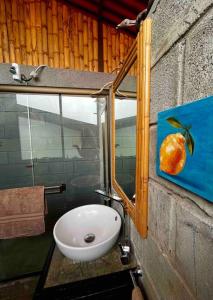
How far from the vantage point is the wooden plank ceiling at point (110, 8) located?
4.97 feet

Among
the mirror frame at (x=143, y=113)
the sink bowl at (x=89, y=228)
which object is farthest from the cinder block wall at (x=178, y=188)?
the sink bowl at (x=89, y=228)

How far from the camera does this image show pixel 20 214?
1.42 metres

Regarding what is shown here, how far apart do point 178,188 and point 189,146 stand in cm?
14

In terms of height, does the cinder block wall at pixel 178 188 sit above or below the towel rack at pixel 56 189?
above

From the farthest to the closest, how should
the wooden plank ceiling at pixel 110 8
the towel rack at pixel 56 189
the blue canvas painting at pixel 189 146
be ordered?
the towel rack at pixel 56 189
the wooden plank ceiling at pixel 110 8
the blue canvas painting at pixel 189 146

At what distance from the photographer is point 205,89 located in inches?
13.4

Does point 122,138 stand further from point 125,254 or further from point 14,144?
point 14,144

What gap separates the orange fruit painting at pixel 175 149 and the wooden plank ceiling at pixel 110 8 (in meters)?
1.62

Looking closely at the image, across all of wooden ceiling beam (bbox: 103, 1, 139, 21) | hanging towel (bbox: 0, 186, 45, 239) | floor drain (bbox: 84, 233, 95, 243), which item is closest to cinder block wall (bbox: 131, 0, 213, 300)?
floor drain (bbox: 84, 233, 95, 243)

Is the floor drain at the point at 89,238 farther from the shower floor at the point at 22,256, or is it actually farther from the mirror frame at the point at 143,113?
the shower floor at the point at 22,256

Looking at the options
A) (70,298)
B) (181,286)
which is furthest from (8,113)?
A: (181,286)

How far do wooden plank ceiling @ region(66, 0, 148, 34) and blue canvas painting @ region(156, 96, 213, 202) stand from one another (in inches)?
63.3

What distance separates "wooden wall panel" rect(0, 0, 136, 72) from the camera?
1.50m

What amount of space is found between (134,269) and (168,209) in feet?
1.96
